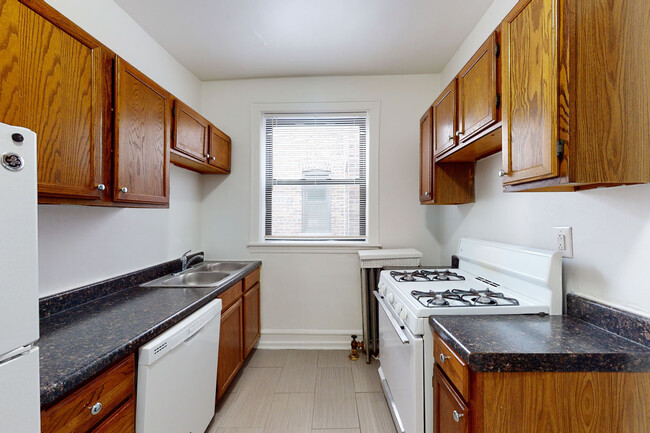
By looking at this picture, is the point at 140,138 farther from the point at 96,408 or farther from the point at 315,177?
the point at 315,177

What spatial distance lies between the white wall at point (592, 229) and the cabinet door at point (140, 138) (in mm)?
2118

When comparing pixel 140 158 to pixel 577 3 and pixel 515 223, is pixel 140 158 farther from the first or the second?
pixel 515 223

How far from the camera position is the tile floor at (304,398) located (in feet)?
5.90

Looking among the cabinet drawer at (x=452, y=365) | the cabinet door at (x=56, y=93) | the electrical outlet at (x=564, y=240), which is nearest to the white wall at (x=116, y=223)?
the cabinet door at (x=56, y=93)

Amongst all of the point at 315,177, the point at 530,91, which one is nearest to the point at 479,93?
the point at 530,91

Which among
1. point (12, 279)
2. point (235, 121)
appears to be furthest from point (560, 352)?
point (235, 121)

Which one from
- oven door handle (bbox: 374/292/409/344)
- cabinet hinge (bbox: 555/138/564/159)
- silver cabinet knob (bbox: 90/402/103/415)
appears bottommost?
silver cabinet knob (bbox: 90/402/103/415)

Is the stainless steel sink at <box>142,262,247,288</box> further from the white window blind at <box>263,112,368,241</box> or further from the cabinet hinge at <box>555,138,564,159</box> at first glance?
the cabinet hinge at <box>555,138,564,159</box>

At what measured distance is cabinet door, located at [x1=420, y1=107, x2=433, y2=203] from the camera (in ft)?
7.11

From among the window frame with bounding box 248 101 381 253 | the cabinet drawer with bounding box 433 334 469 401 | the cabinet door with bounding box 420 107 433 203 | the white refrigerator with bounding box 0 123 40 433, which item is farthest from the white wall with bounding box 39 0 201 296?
the cabinet door with bounding box 420 107 433 203

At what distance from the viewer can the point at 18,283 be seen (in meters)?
0.56

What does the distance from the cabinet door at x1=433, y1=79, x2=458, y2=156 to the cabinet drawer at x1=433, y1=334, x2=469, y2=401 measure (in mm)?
1187

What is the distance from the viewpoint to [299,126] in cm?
292

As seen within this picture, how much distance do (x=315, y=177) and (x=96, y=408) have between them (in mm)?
2347
